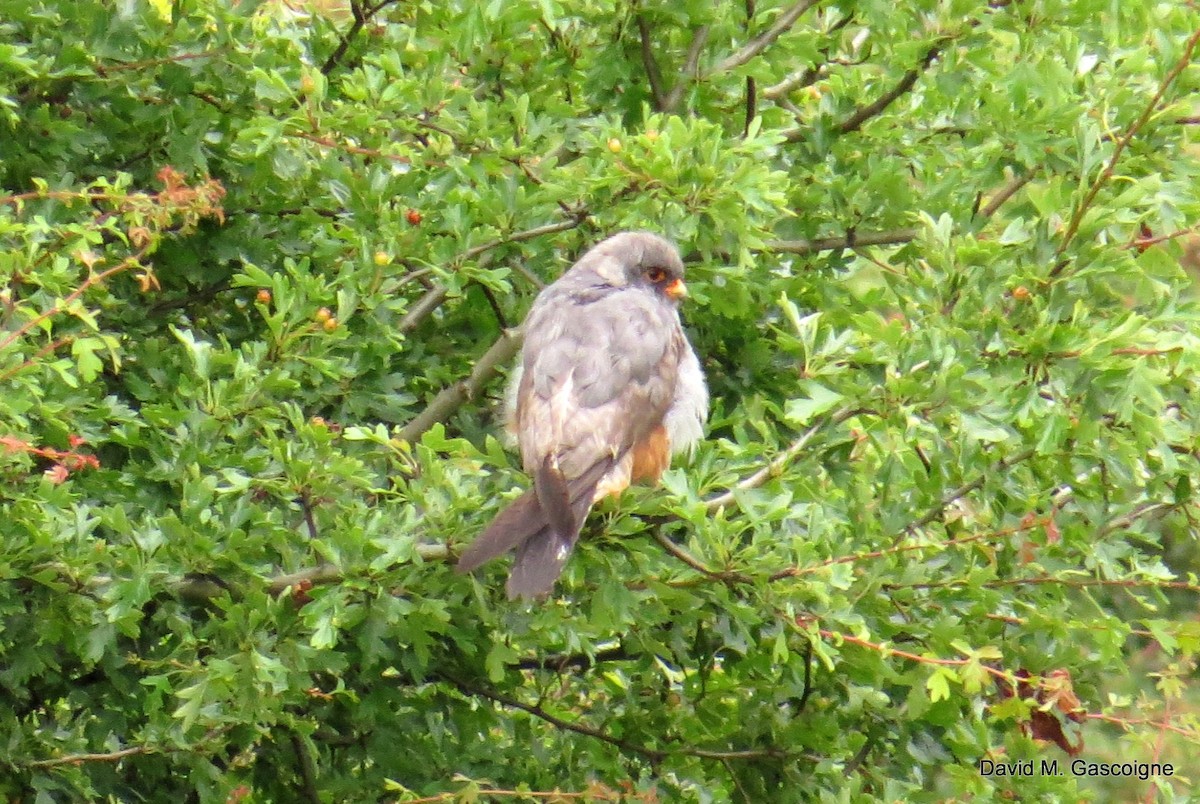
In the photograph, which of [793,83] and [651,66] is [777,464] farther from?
[793,83]

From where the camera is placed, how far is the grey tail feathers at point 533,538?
11.7 ft

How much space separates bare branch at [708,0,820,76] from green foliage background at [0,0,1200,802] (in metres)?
0.02

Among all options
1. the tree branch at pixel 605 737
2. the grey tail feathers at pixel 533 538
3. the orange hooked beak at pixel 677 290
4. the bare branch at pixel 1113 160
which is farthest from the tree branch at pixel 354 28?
the bare branch at pixel 1113 160

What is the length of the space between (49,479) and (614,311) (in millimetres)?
1707

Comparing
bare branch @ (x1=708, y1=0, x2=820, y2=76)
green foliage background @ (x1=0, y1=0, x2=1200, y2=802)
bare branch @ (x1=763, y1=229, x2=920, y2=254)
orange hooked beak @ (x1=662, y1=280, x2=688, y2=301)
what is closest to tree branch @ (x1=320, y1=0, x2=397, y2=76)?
green foliage background @ (x1=0, y1=0, x2=1200, y2=802)

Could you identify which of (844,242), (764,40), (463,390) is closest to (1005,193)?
(844,242)

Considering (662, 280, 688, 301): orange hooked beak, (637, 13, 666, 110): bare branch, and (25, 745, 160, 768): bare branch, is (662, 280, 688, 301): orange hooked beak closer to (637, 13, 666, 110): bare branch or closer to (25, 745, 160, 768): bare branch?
(637, 13, 666, 110): bare branch

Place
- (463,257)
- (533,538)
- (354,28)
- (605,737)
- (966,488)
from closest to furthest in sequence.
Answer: (533,538)
(966,488)
(463,257)
(605,737)
(354,28)

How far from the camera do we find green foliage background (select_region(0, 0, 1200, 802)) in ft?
11.9

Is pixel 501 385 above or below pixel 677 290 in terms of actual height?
below

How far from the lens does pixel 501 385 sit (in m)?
5.01

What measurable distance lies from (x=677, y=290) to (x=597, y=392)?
1.56 ft

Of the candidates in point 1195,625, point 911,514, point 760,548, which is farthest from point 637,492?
point 1195,625

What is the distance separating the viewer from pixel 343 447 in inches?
169
